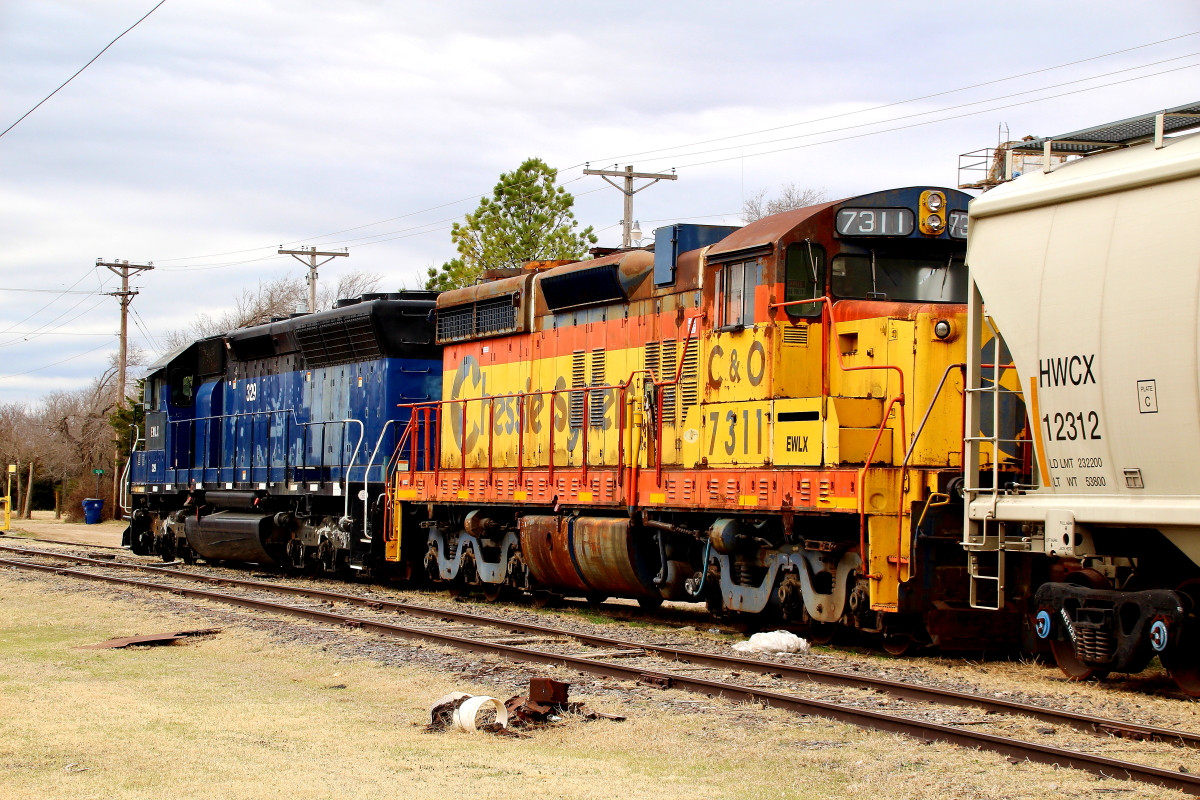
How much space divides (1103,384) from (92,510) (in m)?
42.9

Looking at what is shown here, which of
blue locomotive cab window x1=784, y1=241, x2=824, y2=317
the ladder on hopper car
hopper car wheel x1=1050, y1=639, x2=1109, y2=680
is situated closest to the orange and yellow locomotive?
blue locomotive cab window x1=784, y1=241, x2=824, y2=317

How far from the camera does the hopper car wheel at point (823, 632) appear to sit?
11.2 metres

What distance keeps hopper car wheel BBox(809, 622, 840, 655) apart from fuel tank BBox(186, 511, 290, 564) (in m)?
11.2

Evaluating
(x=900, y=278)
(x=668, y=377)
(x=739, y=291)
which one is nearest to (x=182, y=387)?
(x=668, y=377)

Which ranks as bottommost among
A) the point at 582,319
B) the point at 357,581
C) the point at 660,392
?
the point at 357,581

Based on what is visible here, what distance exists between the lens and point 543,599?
15.5m

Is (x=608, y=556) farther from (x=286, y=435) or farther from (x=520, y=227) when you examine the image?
(x=520, y=227)

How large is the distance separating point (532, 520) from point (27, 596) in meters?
6.78

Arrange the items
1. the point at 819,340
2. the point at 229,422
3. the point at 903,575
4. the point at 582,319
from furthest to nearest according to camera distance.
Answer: the point at 229,422
the point at 582,319
the point at 819,340
the point at 903,575

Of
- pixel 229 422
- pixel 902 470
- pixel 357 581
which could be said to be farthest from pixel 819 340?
pixel 229 422

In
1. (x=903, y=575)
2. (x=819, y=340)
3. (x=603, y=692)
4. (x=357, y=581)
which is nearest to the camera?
(x=603, y=692)

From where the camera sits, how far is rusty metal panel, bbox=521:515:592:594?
14000mm

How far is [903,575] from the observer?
9.95 meters

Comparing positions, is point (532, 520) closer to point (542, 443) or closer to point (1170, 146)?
point (542, 443)
